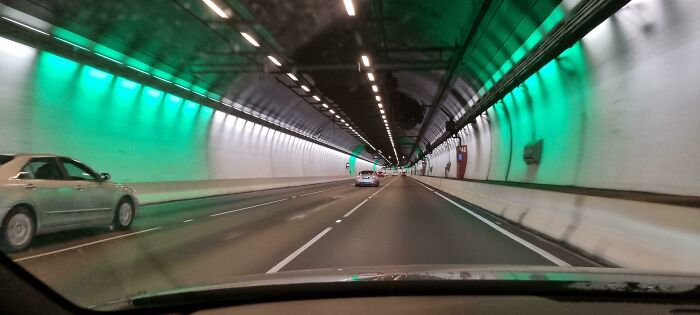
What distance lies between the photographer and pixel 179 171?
27.5 meters

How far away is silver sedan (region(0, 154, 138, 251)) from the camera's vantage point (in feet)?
29.6

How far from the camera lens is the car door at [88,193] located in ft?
35.5

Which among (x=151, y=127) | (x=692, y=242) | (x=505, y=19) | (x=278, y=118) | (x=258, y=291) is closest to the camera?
(x=258, y=291)

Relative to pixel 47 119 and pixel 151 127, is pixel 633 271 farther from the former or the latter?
pixel 151 127

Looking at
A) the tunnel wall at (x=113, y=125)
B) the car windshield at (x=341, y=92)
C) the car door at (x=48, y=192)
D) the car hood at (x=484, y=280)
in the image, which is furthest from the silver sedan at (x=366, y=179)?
the car hood at (x=484, y=280)

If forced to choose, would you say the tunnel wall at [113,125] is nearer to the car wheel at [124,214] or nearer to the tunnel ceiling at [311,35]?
the tunnel ceiling at [311,35]

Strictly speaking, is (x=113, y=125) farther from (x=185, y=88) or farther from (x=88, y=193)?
(x=88, y=193)

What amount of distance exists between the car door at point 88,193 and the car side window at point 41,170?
11.2 inches

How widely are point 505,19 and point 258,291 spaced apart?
48.5 feet

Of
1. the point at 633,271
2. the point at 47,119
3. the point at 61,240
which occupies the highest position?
the point at 47,119

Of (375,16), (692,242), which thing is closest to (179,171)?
(375,16)

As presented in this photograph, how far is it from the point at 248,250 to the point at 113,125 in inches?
527

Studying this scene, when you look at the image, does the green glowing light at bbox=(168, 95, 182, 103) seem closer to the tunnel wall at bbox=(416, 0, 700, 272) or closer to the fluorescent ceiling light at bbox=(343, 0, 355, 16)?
the fluorescent ceiling light at bbox=(343, 0, 355, 16)

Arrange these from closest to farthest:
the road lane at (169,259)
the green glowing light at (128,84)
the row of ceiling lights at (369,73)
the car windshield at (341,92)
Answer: the road lane at (169,259), the car windshield at (341,92), the row of ceiling lights at (369,73), the green glowing light at (128,84)
